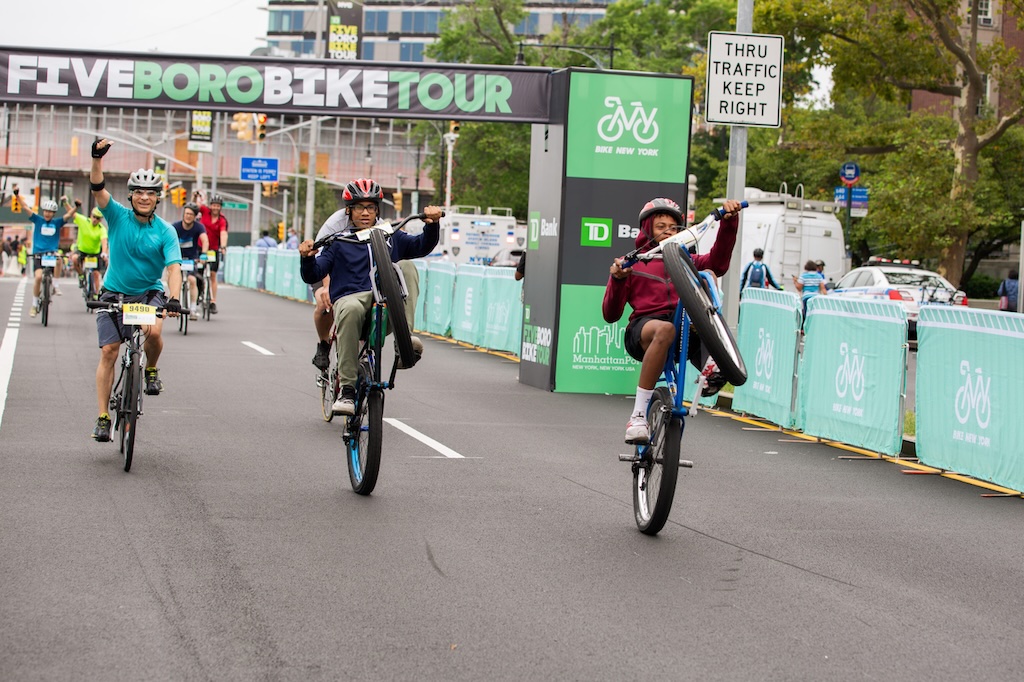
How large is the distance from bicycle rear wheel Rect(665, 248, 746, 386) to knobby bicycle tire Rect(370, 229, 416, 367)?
148 cm

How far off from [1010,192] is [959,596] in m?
38.7

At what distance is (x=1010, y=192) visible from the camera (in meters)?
42.6

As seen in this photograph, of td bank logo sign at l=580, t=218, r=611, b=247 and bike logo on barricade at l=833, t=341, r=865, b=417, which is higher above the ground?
td bank logo sign at l=580, t=218, r=611, b=247

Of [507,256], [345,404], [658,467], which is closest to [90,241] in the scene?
[345,404]

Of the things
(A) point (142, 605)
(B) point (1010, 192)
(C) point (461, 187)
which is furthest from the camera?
(C) point (461, 187)

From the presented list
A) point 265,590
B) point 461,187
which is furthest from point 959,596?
point 461,187

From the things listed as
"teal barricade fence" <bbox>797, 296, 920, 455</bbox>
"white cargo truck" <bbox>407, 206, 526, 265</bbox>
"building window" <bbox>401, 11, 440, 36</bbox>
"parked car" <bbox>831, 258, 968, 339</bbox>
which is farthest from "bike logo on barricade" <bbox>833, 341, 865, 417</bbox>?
"building window" <bbox>401, 11, 440, 36</bbox>

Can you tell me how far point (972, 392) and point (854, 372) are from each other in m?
1.77

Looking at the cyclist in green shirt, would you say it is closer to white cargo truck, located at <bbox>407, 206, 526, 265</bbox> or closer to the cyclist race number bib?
the cyclist race number bib

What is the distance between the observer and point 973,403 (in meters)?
10.2

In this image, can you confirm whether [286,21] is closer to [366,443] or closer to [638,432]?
[366,443]

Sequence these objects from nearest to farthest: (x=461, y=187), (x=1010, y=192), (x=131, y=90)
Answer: (x=131, y=90) < (x=1010, y=192) < (x=461, y=187)

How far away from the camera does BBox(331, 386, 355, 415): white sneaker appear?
8.48 meters

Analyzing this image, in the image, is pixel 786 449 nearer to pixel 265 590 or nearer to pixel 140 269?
pixel 140 269
